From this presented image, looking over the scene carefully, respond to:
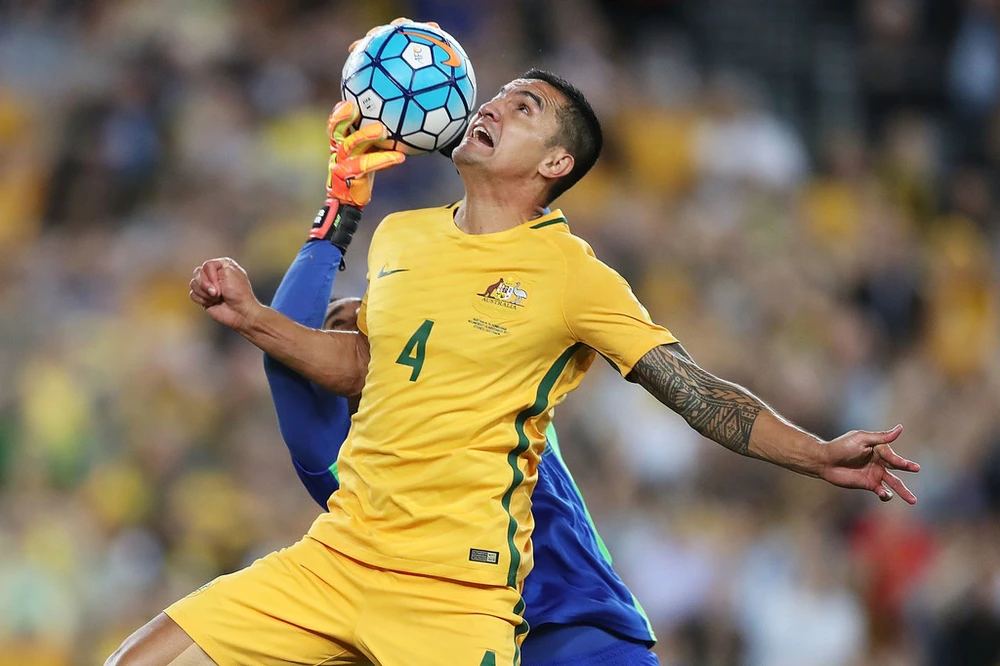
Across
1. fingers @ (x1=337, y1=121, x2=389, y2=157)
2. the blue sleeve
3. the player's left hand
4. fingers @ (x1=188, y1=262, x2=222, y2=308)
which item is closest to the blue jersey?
the blue sleeve

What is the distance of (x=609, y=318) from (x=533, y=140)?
2.28ft

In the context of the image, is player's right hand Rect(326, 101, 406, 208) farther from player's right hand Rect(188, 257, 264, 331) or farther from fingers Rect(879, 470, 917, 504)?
fingers Rect(879, 470, 917, 504)

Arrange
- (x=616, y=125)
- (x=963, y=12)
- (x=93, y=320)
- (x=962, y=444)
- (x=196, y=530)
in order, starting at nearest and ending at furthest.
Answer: (x=196, y=530) < (x=93, y=320) < (x=962, y=444) < (x=616, y=125) < (x=963, y=12)

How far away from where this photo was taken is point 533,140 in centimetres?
456

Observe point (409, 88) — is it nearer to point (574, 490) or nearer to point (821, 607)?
point (574, 490)

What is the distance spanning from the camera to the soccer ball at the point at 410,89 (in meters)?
4.67

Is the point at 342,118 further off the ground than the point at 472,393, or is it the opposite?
the point at 342,118

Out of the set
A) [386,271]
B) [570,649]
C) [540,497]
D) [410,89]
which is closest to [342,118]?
[410,89]

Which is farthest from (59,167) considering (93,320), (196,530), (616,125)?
(616,125)

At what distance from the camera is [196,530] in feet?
26.9

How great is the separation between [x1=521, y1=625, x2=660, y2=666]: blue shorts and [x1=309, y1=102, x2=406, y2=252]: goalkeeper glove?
4.57ft

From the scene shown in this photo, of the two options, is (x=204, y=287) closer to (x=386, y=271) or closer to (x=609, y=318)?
(x=386, y=271)

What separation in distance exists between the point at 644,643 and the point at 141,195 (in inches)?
236

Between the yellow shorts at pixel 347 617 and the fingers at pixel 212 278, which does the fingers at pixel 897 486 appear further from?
the fingers at pixel 212 278
